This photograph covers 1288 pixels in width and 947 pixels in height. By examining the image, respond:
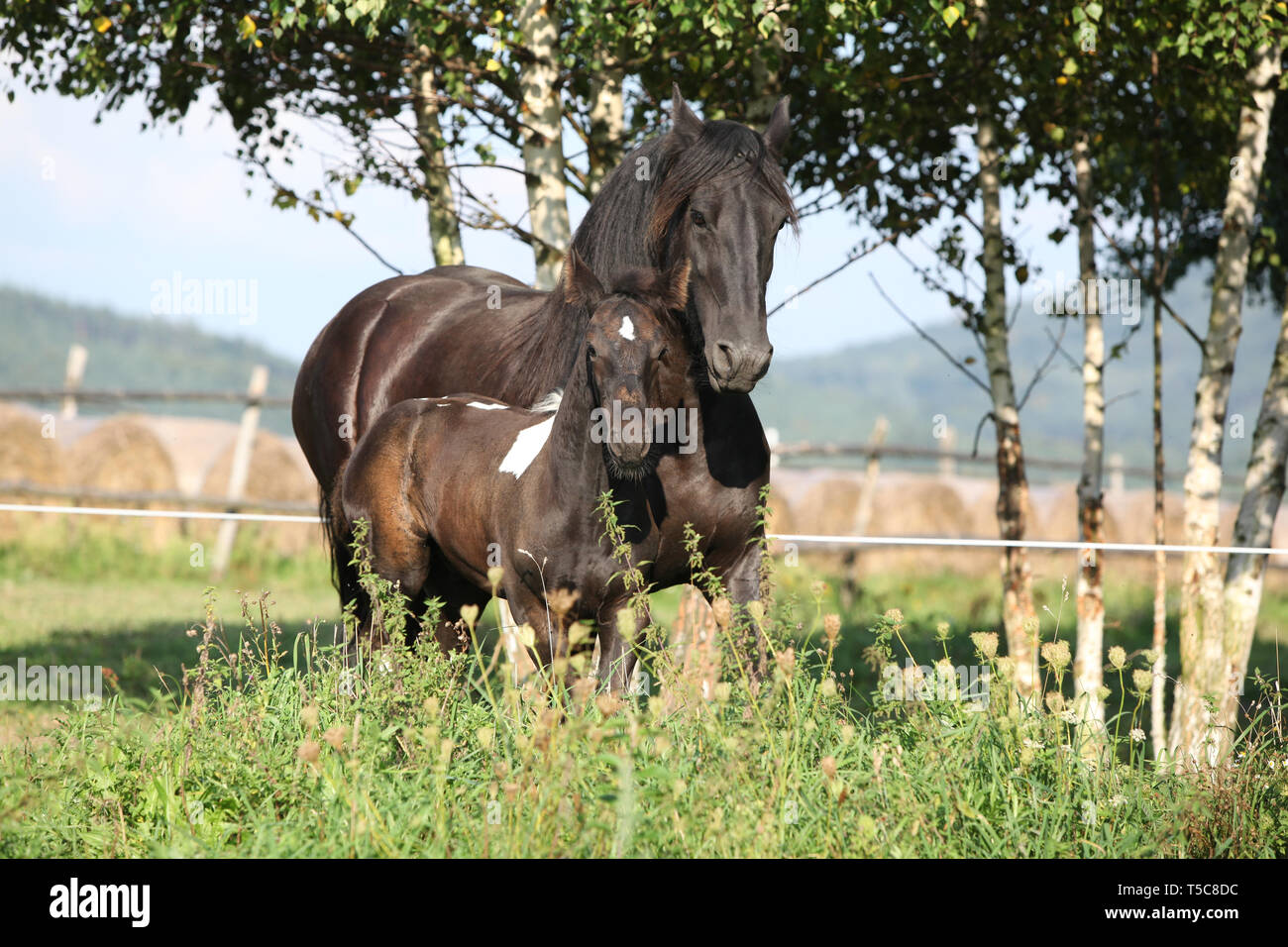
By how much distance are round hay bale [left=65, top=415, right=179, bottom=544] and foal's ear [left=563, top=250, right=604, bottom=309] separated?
476 inches

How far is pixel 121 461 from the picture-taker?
15086mm

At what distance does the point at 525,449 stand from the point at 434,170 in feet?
11.8

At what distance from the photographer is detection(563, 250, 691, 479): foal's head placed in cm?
361

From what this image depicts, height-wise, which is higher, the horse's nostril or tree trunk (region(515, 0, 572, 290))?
tree trunk (region(515, 0, 572, 290))

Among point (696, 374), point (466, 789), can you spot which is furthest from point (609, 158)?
point (466, 789)

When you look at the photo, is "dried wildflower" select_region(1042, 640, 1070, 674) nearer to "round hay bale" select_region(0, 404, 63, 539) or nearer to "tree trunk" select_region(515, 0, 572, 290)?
"tree trunk" select_region(515, 0, 572, 290)

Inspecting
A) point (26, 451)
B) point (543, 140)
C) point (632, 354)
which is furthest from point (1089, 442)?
point (26, 451)

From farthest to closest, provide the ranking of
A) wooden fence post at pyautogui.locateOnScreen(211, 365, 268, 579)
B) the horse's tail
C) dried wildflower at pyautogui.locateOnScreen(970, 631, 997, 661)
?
wooden fence post at pyautogui.locateOnScreen(211, 365, 268, 579) → the horse's tail → dried wildflower at pyautogui.locateOnScreen(970, 631, 997, 661)

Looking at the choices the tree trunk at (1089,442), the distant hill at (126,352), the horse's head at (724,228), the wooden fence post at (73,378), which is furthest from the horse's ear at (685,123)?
the distant hill at (126,352)

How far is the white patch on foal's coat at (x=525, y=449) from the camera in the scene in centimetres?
418

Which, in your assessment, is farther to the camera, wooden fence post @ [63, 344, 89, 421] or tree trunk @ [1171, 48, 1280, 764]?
Answer: wooden fence post @ [63, 344, 89, 421]

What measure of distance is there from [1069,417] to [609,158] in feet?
587

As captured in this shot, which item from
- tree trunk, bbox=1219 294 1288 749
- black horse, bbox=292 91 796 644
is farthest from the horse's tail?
tree trunk, bbox=1219 294 1288 749

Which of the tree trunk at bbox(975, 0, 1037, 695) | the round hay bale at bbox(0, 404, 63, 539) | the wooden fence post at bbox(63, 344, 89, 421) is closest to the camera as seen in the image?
the tree trunk at bbox(975, 0, 1037, 695)
